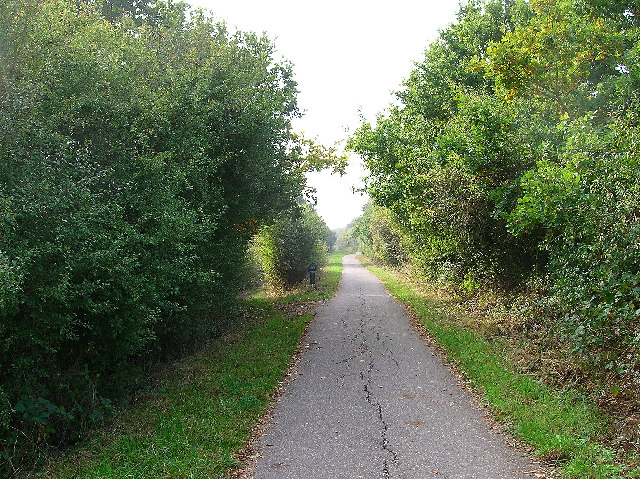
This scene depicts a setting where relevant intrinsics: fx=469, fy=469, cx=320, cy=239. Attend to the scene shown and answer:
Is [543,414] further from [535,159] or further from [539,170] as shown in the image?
[535,159]

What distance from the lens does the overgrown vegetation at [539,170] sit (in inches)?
255

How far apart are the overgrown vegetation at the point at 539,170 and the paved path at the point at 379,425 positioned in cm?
181

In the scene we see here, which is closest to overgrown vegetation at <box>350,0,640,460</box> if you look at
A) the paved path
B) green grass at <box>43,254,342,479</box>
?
the paved path

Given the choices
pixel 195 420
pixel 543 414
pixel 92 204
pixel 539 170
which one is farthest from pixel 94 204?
pixel 539 170

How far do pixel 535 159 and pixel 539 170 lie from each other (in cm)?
195

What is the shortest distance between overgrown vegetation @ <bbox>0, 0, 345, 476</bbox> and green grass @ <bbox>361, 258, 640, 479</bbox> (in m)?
5.26

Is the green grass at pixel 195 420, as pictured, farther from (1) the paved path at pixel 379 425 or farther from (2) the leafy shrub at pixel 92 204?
(2) the leafy shrub at pixel 92 204

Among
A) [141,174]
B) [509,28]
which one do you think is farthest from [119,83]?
[509,28]

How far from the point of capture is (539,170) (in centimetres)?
784

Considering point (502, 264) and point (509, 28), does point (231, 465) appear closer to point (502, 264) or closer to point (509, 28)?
point (502, 264)

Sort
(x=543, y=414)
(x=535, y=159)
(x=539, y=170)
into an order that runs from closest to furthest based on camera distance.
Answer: (x=543, y=414) < (x=539, y=170) < (x=535, y=159)

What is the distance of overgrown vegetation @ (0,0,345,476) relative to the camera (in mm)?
5652

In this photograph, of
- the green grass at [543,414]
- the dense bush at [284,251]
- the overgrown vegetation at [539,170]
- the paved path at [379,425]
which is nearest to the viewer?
the green grass at [543,414]

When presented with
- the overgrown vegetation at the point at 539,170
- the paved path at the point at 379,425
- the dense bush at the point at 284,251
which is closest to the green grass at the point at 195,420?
the paved path at the point at 379,425
